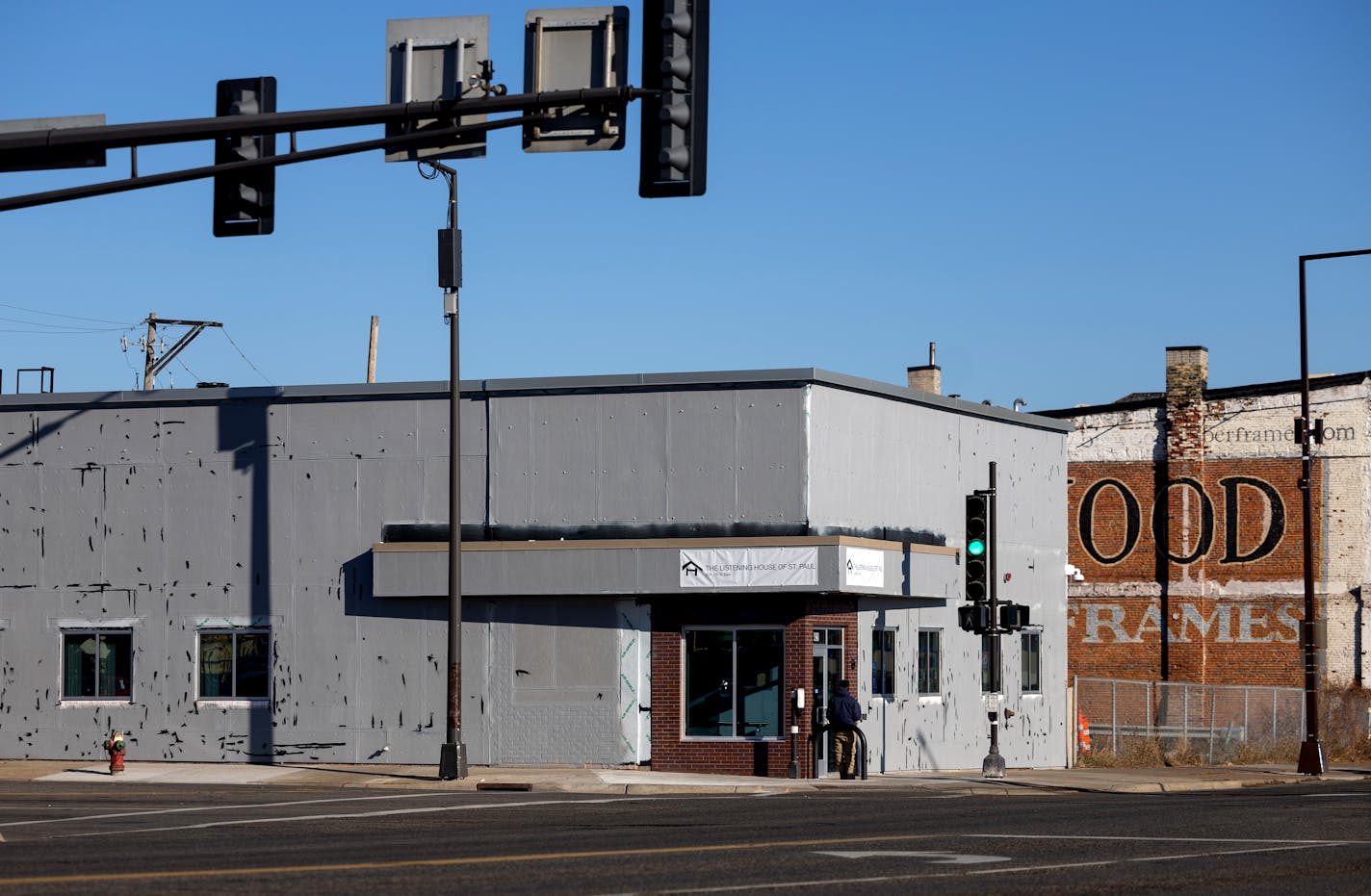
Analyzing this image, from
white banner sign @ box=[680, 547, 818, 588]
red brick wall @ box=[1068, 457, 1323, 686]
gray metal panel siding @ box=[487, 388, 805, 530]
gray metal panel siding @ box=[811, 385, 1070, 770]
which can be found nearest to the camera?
white banner sign @ box=[680, 547, 818, 588]

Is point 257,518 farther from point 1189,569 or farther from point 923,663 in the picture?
point 1189,569

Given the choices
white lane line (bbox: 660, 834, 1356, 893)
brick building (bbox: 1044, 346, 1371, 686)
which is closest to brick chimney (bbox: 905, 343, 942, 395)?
brick building (bbox: 1044, 346, 1371, 686)

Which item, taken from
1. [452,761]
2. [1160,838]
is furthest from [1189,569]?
[1160,838]

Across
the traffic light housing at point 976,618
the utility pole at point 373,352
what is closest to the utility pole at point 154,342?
the utility pole at point 373,352

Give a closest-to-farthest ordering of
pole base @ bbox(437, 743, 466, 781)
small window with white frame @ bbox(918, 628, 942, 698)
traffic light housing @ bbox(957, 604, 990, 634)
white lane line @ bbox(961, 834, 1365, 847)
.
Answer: white lane line @ bbox(961, 834, 1365, 847) → pole base @ bbox(437, 743, 466, 781) → traffic light housing @ bbox(957, 604, 990, 634) → small window with white frame @ bbox(918, 628, 942, 698)

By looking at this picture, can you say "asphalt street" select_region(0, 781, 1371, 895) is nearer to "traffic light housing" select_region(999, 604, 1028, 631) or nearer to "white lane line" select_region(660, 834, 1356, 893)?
"white lane line" select_region(660, 834, 1356, 893)

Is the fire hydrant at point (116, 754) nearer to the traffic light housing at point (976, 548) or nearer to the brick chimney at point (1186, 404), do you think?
the traffic light housing at point (976, 548)

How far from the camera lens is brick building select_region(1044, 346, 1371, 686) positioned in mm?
50562

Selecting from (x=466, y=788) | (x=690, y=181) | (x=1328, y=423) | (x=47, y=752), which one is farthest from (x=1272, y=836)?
(x=1328, y=423)

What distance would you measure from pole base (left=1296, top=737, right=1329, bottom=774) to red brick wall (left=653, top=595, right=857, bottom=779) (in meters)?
10.8

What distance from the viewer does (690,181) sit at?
45.8 ft

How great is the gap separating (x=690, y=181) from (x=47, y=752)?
25.7 metres

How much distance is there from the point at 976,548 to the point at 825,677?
3.59 meters

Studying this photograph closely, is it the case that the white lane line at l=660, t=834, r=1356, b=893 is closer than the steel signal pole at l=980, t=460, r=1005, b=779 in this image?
Yes
